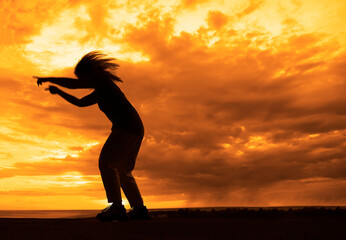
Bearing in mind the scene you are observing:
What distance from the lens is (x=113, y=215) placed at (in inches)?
250

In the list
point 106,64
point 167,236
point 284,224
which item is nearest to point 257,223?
point 284,224

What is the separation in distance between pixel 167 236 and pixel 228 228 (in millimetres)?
940

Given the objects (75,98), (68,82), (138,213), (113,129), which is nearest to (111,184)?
(138,213)

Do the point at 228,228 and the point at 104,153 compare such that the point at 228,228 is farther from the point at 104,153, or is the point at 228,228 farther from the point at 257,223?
the point at 104,153

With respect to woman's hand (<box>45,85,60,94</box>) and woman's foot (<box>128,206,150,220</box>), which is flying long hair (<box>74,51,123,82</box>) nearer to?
woman's hand (<box>45,85,60,94</box>)

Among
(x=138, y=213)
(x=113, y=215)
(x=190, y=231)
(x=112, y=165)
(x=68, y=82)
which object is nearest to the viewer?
(x=190, y=231)

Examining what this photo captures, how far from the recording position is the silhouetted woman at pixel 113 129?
646 cm

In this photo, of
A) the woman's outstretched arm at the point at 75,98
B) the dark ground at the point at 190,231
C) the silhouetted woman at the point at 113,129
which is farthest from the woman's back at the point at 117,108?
the dark ground at the point at 190,231

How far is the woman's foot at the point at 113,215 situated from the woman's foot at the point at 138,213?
1.34 ft

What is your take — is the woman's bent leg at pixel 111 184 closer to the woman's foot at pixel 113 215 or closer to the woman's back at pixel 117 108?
the woman's foot at pixel 113 215

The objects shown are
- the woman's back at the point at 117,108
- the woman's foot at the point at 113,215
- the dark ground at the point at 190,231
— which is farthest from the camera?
the woman's back at the point at 117,108

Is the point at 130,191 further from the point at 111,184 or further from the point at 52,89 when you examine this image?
the point at 52,89

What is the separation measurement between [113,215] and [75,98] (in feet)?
7.32

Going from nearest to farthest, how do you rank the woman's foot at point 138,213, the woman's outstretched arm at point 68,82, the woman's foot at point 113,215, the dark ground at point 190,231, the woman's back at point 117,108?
the dark ground at point 190,231, the woman's foot at point 113,215, the woman's back at point 117,108, the woman's foot at point 138,213, the woman's outstretched arm at point 68,82
